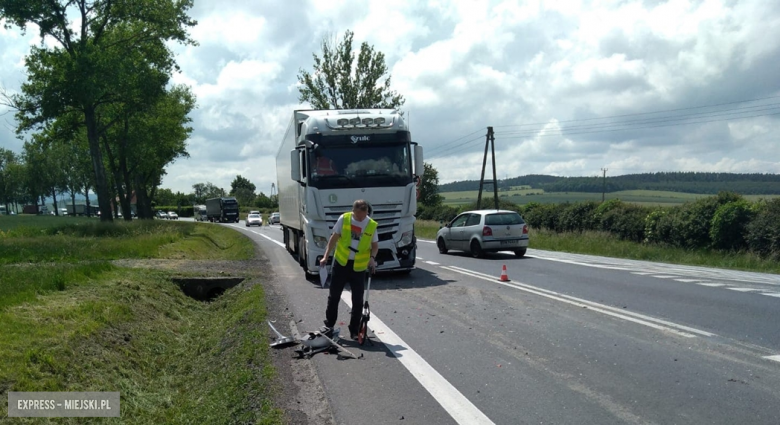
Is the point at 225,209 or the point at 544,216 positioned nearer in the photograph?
the point at 544,216

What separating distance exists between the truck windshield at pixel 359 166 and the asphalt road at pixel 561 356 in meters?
2.60

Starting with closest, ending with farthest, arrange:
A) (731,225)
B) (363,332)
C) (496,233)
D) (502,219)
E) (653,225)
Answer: (363,332) < (496,233) < (502,219) < (731,225) < (653,225)

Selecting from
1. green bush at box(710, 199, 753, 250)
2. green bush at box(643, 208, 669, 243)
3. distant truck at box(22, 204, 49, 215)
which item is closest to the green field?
green bush at box(643, 208, 669, 243)

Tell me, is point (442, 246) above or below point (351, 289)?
below

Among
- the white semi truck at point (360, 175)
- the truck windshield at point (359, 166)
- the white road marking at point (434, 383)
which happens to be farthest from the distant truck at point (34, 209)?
the white road marking at point (434, 383)

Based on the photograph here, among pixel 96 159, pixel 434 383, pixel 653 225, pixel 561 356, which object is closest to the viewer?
pixel 434 383

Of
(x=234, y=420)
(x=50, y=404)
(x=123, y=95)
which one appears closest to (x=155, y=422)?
(x=50, y=404)

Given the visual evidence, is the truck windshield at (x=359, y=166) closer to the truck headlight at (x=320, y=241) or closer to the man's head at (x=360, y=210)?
the truck headlight at (x=320, y=241)

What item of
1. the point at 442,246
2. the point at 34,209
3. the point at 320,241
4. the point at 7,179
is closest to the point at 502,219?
the point at 442,246

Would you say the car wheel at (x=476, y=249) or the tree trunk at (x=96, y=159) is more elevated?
the tree trunk at (x=96, y=159)

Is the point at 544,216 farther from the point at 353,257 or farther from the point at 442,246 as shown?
the point at 353,257

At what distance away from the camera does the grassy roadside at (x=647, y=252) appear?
18484 mm

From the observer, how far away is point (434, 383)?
5.71 metres

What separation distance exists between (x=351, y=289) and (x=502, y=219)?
42.8ft
